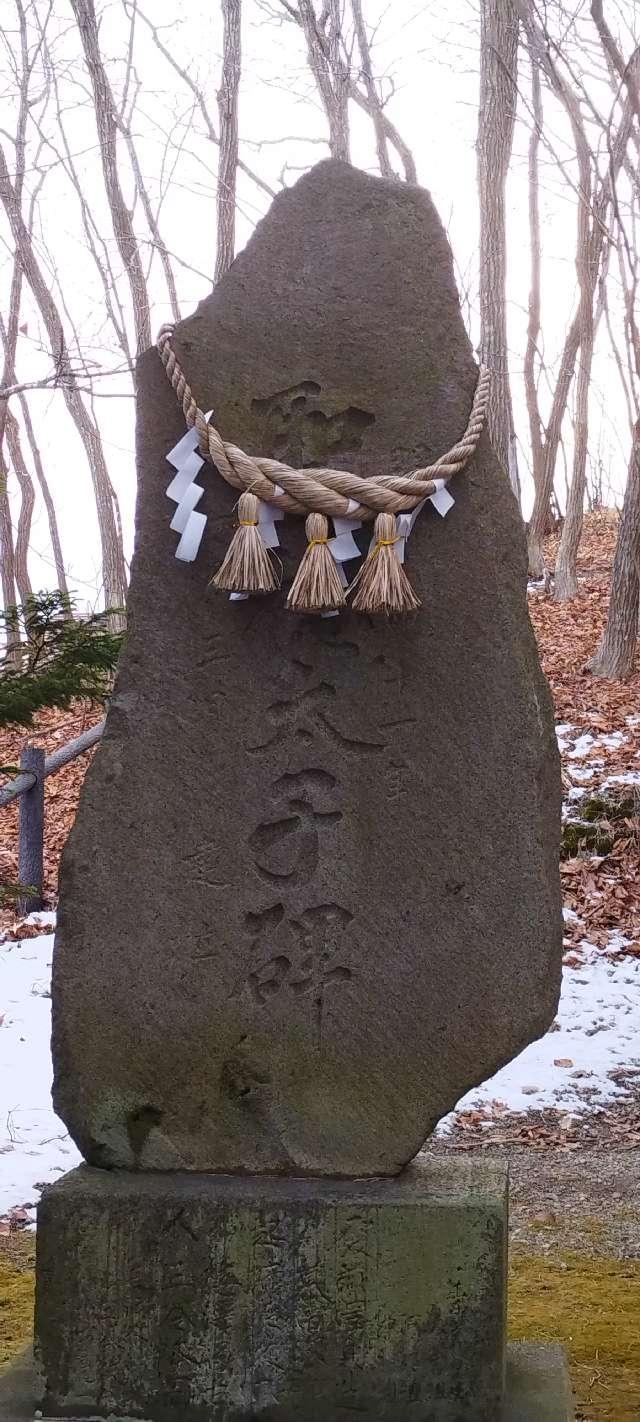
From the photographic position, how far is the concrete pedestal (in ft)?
7.77

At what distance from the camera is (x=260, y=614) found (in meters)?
2.68

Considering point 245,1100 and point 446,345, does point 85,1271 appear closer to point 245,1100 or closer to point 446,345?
point 245,1100

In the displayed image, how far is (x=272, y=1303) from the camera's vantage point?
2.41 meters

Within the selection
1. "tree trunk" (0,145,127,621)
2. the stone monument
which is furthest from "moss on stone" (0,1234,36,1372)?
"tree trunk" (0,145,127,621)

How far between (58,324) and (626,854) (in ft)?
35.6

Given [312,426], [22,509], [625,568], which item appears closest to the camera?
[312,426]

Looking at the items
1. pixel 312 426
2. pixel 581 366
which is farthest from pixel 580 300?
pixel 312 426

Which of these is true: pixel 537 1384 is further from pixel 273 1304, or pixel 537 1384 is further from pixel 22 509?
pixel 22 509

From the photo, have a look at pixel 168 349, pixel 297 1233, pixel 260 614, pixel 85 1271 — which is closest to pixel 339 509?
pixel 260 614

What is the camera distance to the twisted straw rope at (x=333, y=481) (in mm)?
2553

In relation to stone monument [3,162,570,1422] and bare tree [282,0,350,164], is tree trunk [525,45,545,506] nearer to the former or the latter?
bare tree [282,0,350,164]

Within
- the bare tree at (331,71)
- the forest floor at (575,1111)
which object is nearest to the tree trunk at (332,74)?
the bare tree at (331,71)

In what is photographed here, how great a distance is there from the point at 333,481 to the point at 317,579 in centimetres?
21

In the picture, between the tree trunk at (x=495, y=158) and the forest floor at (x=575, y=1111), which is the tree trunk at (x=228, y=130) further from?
the forest floor at (x=575, y=1111)
